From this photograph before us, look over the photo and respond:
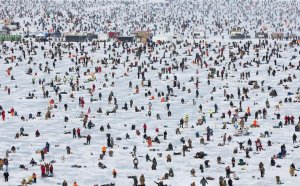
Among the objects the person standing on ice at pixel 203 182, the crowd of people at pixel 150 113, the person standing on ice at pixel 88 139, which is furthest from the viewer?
the person standing on ice at pixel 88 139

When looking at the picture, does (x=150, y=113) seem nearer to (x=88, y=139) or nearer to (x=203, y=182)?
(x=88, y=139)

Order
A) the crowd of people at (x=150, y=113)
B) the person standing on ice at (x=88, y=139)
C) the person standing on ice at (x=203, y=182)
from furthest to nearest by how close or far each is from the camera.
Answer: the person standing on ice at (x=88, y=139) < the crowd of people at (x=150, y=113) < the person standing on ice at (x=203, y=182)

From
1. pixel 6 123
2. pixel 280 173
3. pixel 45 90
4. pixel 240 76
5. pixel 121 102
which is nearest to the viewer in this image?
pixel 280 173

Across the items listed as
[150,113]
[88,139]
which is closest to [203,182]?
[88,139]

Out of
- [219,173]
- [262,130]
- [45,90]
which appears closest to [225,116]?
[262,130]

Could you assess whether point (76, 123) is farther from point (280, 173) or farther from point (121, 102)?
point (280, 173)

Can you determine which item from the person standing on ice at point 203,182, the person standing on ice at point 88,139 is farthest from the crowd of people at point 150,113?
the person standing on ice at point 203,182

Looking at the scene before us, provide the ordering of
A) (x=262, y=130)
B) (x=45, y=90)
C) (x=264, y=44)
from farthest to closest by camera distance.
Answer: (x=264, y=44) < (x=45, y=90) < (x=262, y=130)

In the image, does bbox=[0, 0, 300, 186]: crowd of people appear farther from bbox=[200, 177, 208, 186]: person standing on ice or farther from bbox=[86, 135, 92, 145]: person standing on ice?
bbox=[200, 177, 208, 186]: person standing on ice

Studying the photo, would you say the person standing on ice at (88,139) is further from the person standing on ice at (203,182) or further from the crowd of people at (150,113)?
the person standing on ice at (203,182)

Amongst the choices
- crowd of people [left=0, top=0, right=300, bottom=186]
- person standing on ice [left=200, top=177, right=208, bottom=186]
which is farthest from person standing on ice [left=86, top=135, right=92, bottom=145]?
person standing on ice [left=200, top=177, right=208, bottom=186]

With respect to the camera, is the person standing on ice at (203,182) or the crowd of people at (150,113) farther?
the crowd of people at (150,113)

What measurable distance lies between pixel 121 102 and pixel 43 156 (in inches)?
853

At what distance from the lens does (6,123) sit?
5141cm
